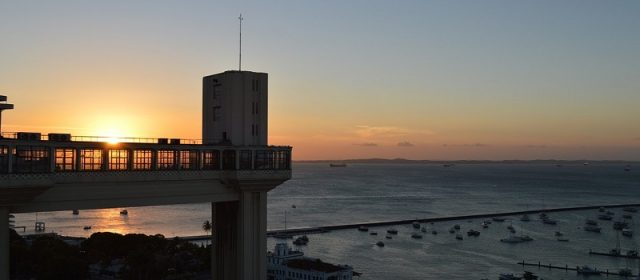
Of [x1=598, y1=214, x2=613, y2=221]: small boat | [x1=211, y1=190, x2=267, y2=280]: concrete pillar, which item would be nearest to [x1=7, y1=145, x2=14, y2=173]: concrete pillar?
[x1=211, y1=190, x2=267, y2=280]: concrete pillar

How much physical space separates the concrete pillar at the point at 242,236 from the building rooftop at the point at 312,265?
36073mm

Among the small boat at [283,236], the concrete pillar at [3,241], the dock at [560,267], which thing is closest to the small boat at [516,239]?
the dock at [560,267]

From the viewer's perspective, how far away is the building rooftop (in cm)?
6300

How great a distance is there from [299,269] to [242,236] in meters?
38.7

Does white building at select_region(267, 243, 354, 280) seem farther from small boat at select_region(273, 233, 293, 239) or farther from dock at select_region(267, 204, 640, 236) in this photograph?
dock at select_region(267, 204, 640, 236)

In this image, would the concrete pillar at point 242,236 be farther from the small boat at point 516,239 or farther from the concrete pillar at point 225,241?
the small boat at point 516,239

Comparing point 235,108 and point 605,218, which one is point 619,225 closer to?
point 605,218

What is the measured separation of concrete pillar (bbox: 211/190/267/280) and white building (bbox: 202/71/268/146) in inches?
112

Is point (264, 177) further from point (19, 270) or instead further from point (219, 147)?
point (19, 270)

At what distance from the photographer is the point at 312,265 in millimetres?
64500

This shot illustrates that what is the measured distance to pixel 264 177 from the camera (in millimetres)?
26422

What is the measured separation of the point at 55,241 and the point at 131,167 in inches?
1907

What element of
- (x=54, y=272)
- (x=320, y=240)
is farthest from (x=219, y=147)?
(x=320, y=240)

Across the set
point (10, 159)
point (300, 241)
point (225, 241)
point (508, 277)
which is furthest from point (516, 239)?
point (10, 159)
